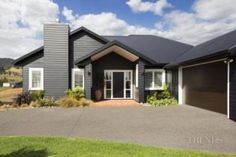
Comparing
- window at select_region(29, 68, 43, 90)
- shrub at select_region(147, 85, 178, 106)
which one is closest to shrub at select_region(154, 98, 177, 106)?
shrub at select_region(147, 85, 178, 106)

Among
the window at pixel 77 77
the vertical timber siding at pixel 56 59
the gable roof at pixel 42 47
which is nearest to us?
the vertical timber siding at pixel 56 59

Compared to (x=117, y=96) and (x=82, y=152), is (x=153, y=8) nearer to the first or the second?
(x=117, y=96)

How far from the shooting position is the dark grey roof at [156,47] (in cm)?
2350

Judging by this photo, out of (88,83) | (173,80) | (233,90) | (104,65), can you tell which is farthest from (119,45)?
(233,90)

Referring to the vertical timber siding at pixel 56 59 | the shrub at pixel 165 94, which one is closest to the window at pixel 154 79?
the shrub at pixel 165 94

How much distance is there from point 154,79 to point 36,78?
31.4 feet

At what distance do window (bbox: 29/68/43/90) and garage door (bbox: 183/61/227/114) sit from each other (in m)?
11.4

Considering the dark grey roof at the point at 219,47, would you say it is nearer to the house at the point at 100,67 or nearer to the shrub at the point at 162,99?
the house at the point at 100,67

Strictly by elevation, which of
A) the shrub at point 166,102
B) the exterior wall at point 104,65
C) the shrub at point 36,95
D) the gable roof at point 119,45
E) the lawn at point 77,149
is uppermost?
the gable roof at point 119,45

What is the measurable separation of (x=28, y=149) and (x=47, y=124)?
13.4ft

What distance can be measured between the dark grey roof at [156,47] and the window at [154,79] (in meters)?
1.00

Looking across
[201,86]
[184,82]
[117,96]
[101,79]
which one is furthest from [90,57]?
[201,86]

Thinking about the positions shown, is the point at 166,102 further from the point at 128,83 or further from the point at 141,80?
the point at 128,83

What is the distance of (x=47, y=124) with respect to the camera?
38.2 feet
